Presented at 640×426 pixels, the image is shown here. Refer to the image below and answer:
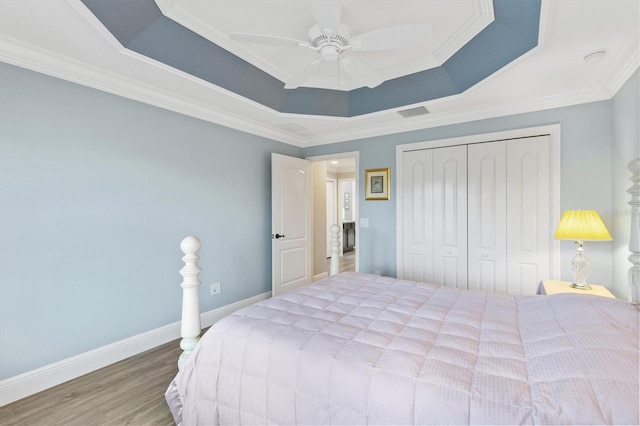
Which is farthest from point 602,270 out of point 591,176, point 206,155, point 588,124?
point 206,155

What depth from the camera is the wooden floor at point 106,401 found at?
1.79m

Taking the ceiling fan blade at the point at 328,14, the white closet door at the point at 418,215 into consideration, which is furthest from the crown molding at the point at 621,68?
the ceiling fan blade at the point at 328,14

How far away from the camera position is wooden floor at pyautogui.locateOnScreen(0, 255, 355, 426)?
1786 mm

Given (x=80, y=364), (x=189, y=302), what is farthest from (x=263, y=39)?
(x=80, y=364)

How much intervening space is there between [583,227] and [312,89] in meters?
2.74

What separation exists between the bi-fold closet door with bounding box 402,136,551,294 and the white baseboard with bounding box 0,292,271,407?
280 cm

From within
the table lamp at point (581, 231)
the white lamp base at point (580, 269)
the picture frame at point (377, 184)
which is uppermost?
the picture frame at point (377, 184)

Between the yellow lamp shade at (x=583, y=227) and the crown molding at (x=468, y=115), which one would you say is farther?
the crown molding at (x=468, y=115)

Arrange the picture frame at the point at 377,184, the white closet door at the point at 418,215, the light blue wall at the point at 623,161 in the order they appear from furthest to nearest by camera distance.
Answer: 1. the picture frame at the point at 377,184
2. the white closet door at the point at 418,215
3. the light blue wall at the point at 623,161

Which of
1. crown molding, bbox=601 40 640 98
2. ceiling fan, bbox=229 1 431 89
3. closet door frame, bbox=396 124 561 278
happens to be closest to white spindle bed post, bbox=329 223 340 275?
closet door frame, bbox=396 124 561 278

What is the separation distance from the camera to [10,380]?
195 centimetres

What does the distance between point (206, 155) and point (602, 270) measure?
4040 mm

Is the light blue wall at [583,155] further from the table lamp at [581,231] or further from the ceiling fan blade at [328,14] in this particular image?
the ceiling fan blade at [328,14]

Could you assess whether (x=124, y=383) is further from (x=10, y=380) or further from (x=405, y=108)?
(x=405, y=108)
